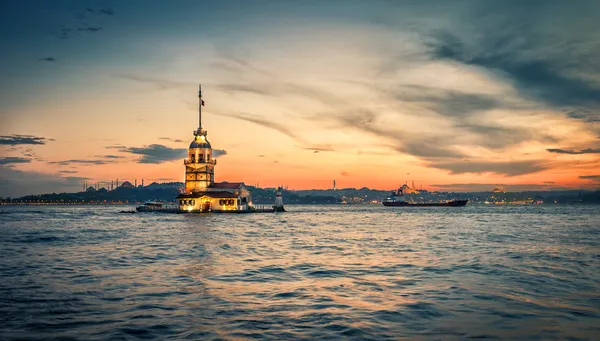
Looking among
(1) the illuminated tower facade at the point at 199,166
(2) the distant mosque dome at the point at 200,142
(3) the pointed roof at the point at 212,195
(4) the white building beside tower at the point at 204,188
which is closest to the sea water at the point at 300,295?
(3) the pointed roof at the point at 212,195

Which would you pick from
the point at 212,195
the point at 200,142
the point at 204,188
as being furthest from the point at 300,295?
the point at 200,142

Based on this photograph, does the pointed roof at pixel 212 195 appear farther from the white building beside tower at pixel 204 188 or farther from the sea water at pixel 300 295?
the sea water at pixel 300 295

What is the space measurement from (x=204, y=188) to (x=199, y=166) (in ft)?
20.0

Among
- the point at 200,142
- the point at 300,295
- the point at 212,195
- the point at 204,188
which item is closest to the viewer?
the point at 300,295

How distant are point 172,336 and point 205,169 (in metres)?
112

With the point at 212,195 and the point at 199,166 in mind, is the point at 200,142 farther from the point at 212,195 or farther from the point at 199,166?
the point at 212,195

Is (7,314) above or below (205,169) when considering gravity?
below

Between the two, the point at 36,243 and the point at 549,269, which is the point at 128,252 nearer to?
the point at 36,243

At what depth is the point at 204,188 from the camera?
401 feet

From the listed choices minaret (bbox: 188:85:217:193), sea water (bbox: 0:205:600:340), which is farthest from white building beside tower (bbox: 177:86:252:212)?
sea water (bbox: 0:205:600:340)

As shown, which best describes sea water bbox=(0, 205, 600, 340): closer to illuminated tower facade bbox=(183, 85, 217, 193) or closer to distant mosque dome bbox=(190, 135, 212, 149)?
illuminated tower facade bbox=(183, 85, 217, 193)

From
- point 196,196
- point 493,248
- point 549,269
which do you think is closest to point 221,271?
point 549,269

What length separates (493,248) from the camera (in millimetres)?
→ 38656

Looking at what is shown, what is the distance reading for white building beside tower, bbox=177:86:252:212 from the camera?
384 ft
